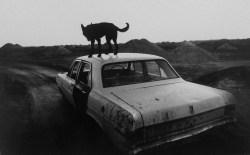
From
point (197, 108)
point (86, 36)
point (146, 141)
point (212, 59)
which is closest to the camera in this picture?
point (146, 141)

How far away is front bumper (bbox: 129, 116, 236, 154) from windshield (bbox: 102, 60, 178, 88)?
123cm

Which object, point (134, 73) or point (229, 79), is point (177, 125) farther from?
point (229, 79)

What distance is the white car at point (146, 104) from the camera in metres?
3.16

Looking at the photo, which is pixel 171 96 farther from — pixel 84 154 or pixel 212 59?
pixel 212 59

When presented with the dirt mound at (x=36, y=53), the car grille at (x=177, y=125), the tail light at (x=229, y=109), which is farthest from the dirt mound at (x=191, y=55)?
the car grille at (x=177, y=125)

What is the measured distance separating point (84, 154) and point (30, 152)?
3.19ft

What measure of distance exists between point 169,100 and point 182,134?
19.6 inches

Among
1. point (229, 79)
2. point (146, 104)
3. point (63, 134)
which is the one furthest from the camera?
point (229, 79)

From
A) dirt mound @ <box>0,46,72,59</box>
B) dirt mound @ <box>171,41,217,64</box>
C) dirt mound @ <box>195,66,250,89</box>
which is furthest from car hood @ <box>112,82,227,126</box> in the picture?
dirt mound @ <box>0,46,72,59</box>

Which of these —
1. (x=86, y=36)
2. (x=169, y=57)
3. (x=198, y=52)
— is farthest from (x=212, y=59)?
(x=86, y=36)

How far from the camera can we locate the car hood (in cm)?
322

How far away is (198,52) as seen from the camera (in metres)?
20.5

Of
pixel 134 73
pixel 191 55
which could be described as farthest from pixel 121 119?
pixel 191 55

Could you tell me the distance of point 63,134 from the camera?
4977 millimetres
